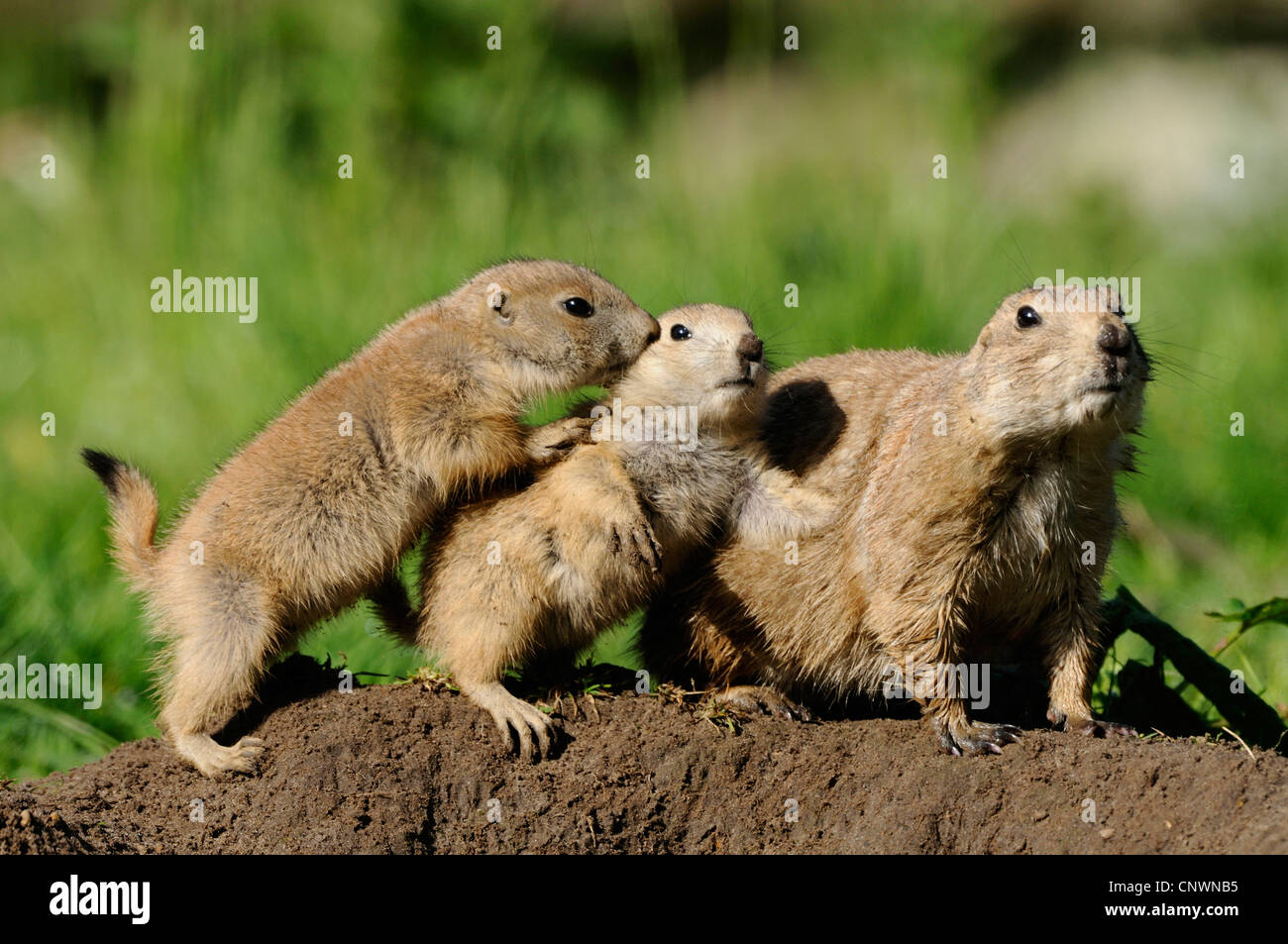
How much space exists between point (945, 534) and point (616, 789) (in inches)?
Result: 67.2

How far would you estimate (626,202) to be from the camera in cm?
1262

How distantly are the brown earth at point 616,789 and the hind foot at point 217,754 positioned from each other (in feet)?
0.18

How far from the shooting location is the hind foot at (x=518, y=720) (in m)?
5.66

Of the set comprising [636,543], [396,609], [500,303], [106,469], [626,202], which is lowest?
[396,609]

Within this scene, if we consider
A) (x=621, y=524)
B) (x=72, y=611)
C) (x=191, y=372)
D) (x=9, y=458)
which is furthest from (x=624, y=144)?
(x=621, y=524)

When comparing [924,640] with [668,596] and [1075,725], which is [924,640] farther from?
[668,596]

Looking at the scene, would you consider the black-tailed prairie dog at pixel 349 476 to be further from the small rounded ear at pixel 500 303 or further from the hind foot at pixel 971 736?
the hind foot at pixel 971 736

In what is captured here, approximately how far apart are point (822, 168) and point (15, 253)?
320 inches

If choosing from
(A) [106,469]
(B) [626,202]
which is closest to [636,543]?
(A) [106,469]

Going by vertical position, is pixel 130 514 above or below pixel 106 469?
below

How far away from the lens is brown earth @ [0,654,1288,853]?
5.42 meters

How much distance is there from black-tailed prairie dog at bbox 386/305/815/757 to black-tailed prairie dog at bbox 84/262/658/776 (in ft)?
0.61

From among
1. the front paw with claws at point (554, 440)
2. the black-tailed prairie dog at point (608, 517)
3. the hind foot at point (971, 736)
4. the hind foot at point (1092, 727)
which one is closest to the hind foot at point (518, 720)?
the black-tailed prairie dog at point (608, 517)

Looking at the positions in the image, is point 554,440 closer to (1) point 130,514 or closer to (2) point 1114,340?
(1) point 130,514
